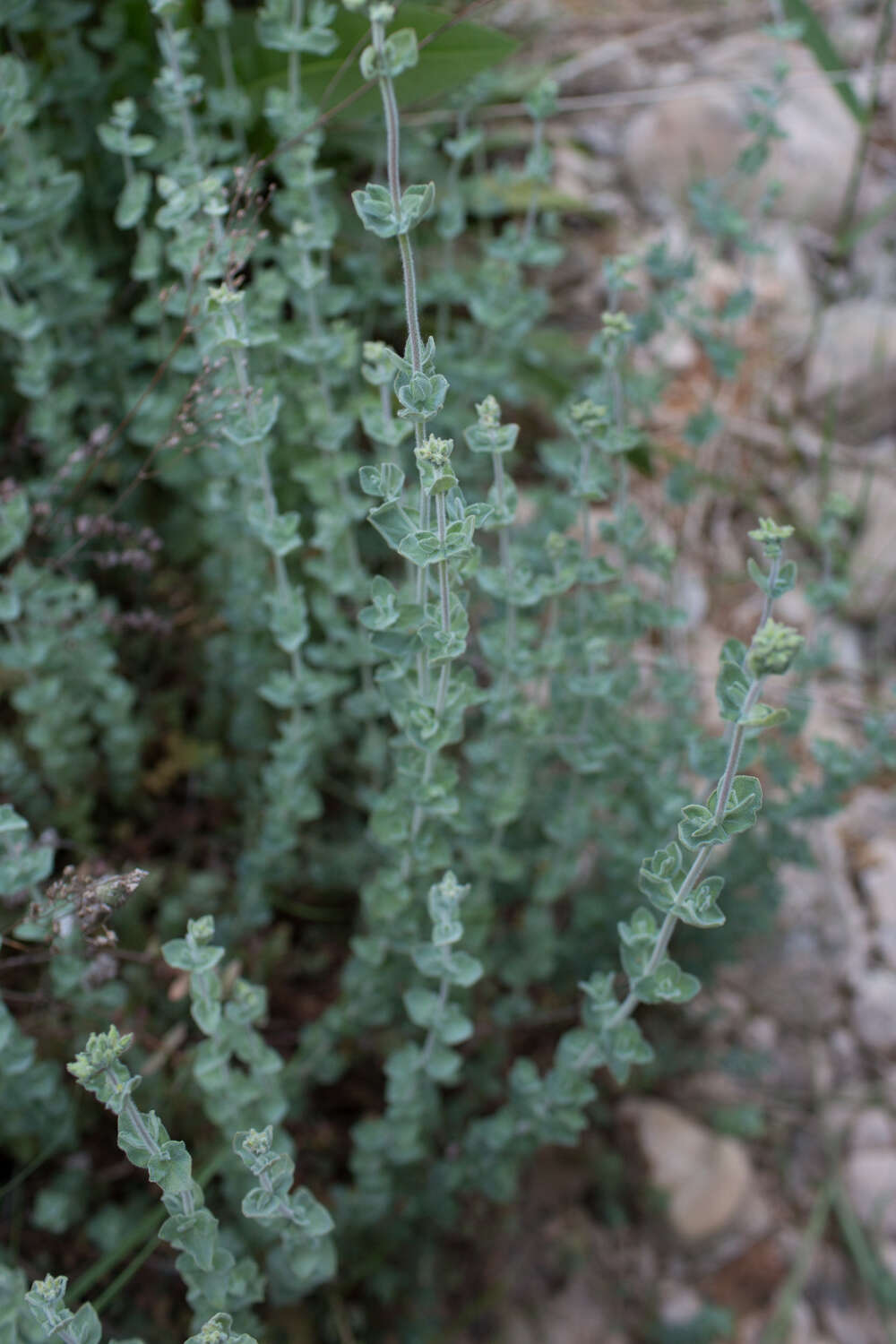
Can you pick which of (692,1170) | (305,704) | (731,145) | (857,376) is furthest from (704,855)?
(731,145)

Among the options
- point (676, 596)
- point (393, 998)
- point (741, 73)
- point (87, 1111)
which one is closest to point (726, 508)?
point (676, 596)

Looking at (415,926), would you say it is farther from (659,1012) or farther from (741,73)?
(741,73)

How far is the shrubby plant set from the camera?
146 cm

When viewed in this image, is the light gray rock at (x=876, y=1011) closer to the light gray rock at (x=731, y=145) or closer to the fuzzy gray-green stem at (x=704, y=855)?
the fuzzy gray-green stem at (x=704, y=855)

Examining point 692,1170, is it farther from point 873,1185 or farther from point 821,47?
point 821,47

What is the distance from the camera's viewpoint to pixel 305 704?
2.01 m

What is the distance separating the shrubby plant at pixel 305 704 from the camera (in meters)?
1.46

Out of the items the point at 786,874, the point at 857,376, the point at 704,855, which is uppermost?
the point at 704,855

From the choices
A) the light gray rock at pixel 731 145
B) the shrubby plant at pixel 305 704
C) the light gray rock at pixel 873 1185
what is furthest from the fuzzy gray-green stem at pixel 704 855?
the light gray rock at pixel 731 145

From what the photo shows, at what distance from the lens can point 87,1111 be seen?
197 centimetres

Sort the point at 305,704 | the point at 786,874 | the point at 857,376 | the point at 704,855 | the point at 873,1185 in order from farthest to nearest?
1. the point at 857,376
2. the point at 786,874
3. the point at 873,1185
4. the point at 305,704
5. the point at 704,855

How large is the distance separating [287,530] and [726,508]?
198 centimetres

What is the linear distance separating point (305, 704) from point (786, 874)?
1.49 meters

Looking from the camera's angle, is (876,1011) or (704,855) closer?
(704,855)
